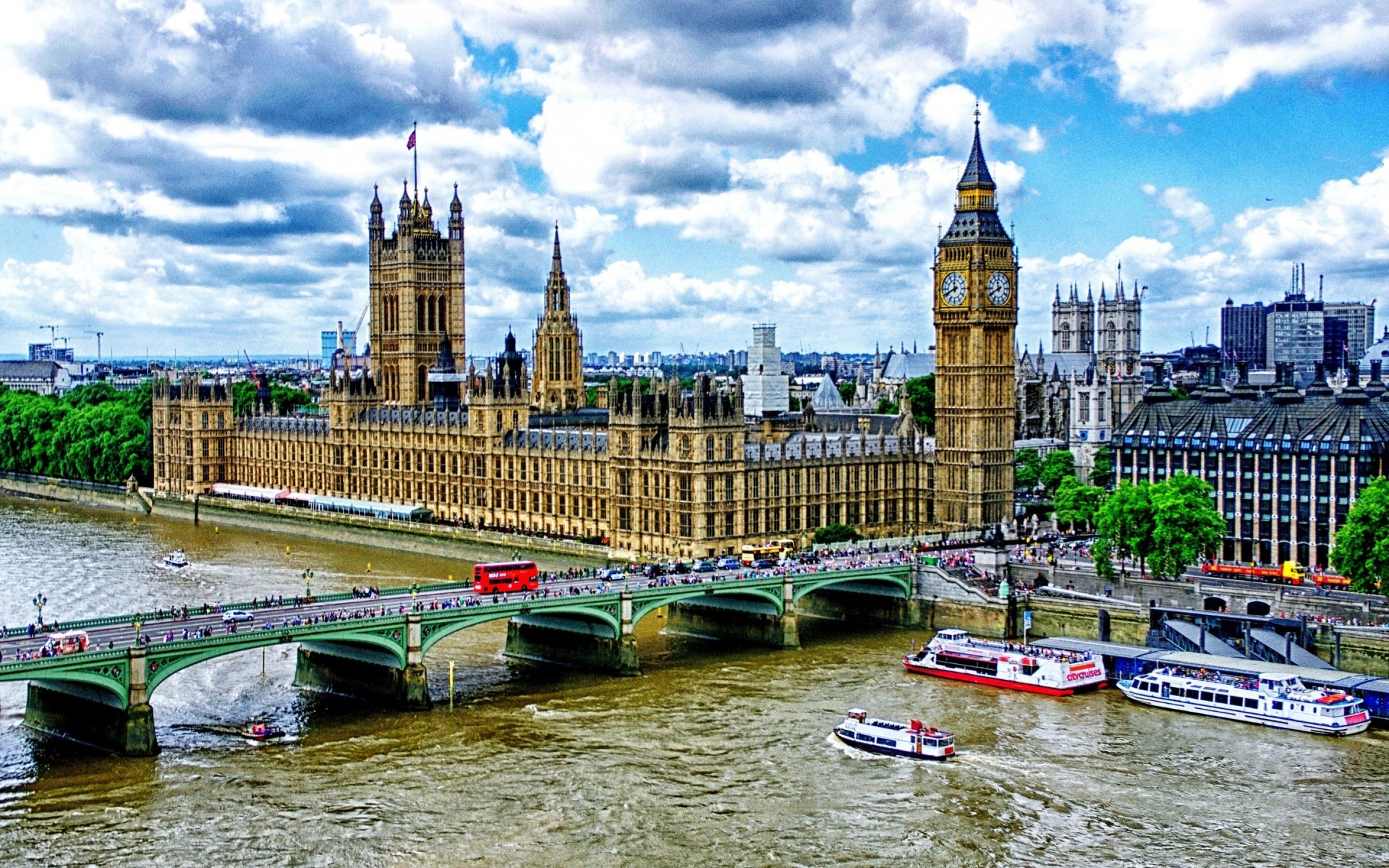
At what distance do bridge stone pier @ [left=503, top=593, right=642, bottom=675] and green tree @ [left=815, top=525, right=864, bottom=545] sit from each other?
33.0m

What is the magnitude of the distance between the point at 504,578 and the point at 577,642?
4.90 meters

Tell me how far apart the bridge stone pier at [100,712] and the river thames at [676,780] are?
1016mm

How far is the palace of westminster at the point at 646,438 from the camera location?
378 ft

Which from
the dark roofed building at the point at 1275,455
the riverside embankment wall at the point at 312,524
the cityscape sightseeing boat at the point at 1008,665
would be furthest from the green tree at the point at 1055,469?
the cityscape sightseeing boat at the point at 1008,665

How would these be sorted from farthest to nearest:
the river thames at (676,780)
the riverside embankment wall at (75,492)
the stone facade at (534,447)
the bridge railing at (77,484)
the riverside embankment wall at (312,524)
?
→ the bridge railing at (77,484) → the riverside embankment wall at (75,492) → the riverside embankment wall at (312,524) → the stone facade at (534,447) → the river thames at (676,780)

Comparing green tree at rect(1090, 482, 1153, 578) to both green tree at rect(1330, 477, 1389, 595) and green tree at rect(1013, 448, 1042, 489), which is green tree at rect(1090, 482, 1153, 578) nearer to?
green tree at rect(1330, 477, 1389, 595)

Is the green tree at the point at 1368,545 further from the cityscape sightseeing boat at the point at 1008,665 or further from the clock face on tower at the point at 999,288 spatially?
the clock face on tower at the point at 999,288

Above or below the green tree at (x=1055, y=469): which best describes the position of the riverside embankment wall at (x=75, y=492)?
below

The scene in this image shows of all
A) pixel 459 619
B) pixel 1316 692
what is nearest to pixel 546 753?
pixel 459 619

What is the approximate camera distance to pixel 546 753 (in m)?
68.1

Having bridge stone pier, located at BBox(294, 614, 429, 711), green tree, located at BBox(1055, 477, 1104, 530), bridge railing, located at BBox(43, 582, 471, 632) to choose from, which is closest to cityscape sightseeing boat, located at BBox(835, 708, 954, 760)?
bridge stone pier, located at BBox(294, 614, 429, 711)

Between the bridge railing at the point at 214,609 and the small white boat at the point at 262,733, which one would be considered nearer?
the small white boat at the point at 262,733

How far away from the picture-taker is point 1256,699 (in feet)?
243

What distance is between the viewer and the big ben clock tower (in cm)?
12088
